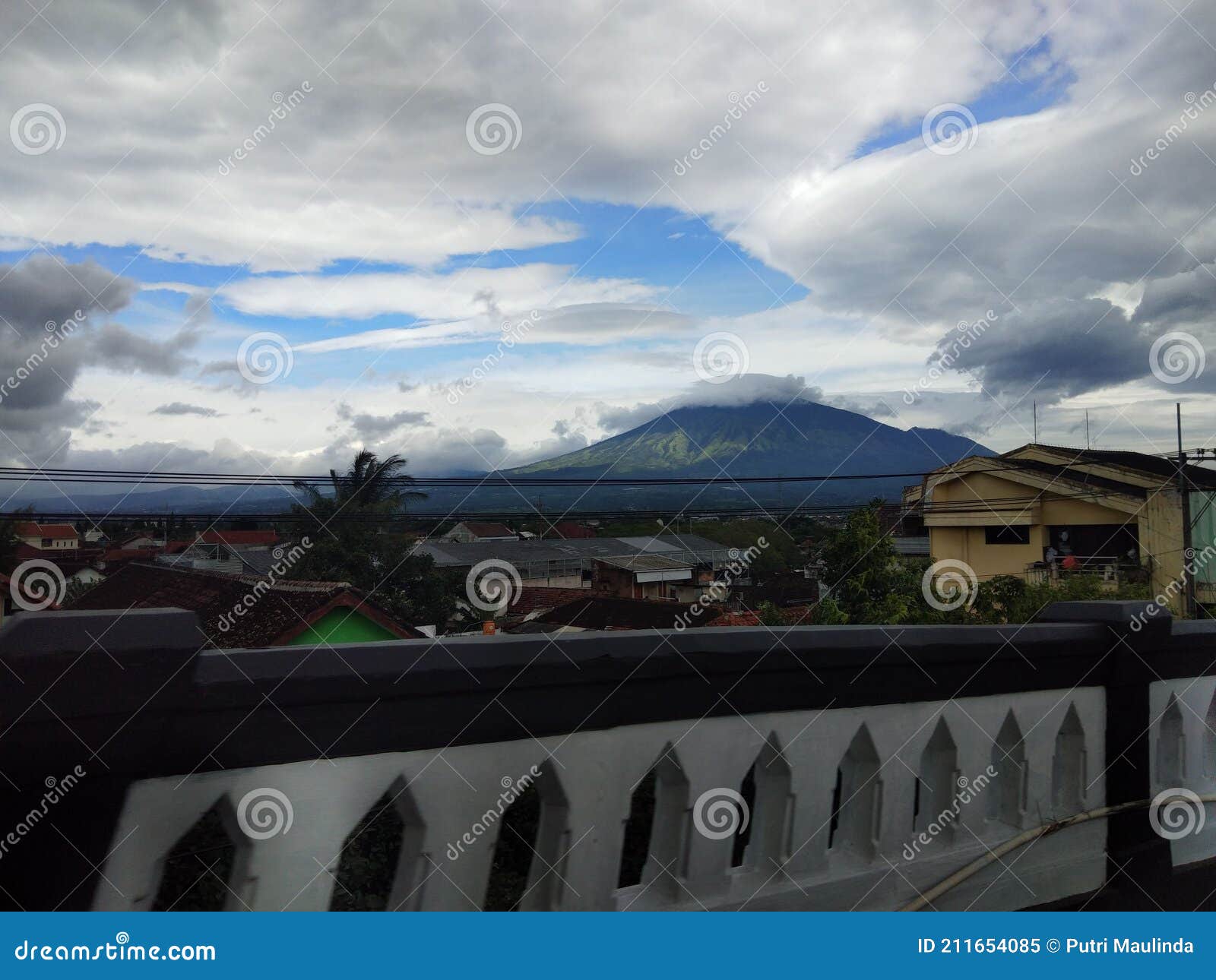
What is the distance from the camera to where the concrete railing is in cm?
120

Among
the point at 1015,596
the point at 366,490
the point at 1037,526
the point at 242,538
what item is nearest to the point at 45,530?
the point at 242,538

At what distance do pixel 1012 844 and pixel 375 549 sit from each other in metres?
19.5

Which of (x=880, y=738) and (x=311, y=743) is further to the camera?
(x=880, y=738)

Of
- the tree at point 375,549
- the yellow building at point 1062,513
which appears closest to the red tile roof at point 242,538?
the tree at point 375,549

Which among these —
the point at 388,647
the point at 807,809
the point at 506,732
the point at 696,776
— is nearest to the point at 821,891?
the point at 807,809

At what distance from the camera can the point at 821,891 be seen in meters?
1.89

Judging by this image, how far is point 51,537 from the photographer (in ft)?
71.2

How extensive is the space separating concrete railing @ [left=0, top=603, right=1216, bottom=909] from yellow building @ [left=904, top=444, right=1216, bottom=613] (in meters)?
20.9

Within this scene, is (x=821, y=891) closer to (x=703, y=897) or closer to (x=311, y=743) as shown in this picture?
(x=703, y=897)

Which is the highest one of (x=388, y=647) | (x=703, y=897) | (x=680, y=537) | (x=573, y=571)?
(x=680, y=537)

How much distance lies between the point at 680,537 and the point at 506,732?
2574 centimetres

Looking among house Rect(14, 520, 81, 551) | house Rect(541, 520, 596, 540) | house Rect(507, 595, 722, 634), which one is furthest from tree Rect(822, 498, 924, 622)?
Result: house Rect(14, 520, 81, 551)

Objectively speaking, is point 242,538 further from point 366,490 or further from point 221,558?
point 366,490

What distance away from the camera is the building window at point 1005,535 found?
80.1 ft
